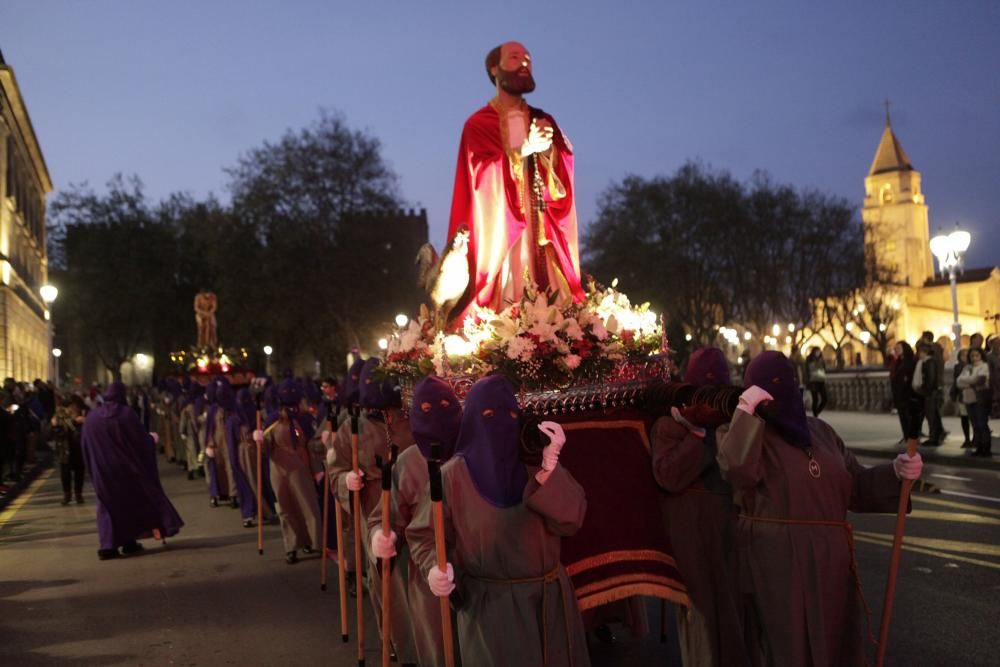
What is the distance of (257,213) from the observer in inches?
1956

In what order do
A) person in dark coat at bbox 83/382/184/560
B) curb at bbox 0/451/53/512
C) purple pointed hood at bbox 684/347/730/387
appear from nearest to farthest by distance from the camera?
purple pointed hood at bbox 684/347/730/387
person in dark coat at bbox 83/382/184/560
curb at bbox 0/451/53/512

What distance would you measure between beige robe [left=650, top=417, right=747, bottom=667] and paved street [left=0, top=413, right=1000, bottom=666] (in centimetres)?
110

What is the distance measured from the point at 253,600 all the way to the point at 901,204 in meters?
120

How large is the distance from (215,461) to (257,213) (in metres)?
34.2

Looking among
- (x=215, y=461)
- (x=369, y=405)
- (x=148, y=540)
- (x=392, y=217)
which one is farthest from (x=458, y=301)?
(x=392, y=217)

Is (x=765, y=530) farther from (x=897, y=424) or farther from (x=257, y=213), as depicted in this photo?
(x=257, y=213)

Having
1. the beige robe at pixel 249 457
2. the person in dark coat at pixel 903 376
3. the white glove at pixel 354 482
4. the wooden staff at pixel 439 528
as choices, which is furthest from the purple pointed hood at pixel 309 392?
the person in dark coat at pixel 903 376

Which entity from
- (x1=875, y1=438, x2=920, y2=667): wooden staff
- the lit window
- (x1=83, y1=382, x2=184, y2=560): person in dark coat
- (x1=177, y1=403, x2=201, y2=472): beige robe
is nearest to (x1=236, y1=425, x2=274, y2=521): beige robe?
(x1=83, y1=382, x2=184, y2=560): person in dark coat

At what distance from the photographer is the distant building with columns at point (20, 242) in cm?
4366

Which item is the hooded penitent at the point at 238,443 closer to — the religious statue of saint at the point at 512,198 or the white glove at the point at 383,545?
the religious statue of saint at the point at 512,198

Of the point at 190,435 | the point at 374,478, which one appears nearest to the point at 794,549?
the point at 374,478

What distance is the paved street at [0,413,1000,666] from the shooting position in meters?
7.34

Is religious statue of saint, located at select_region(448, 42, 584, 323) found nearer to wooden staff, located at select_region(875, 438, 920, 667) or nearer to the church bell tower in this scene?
wooden staff, located at select_region(875, 438, 920, 667)

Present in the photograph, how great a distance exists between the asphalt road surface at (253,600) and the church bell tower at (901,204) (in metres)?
Answer: 106
